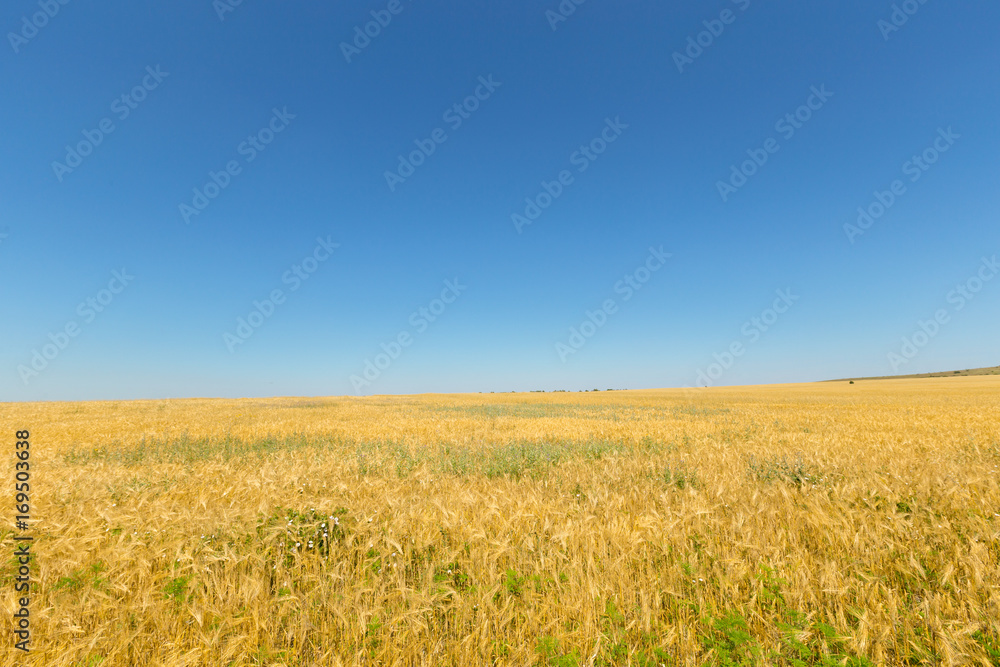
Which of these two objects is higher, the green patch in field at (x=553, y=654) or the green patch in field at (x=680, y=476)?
the green patch in field at (x=680, y=476)

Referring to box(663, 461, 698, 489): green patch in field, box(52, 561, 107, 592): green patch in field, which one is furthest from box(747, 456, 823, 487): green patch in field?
box(52, 561, 107, 592): green patch in field

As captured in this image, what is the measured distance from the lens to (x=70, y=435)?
13.9m

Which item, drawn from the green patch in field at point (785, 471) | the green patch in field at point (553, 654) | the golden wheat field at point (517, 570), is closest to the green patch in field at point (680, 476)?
the golden wheat field at point (517, 570)

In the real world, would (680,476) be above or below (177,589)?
below

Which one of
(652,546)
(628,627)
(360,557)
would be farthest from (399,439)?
(628,627)

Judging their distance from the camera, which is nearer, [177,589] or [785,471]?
[177,589]

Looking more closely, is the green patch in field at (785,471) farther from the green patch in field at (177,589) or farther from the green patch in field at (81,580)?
the green patch in field at (81,580)

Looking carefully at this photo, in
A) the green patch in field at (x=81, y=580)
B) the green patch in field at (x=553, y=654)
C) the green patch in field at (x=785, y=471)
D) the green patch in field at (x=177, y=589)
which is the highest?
the green patch in field at (x=81, y=580)

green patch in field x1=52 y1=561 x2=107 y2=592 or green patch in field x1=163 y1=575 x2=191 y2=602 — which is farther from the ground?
green patch in field x1=52 y1=561 x2=107 y2=592

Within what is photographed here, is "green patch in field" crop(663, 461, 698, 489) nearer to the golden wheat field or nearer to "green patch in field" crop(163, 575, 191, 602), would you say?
the golden wheat field

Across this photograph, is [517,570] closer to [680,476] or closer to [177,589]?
[177,589]

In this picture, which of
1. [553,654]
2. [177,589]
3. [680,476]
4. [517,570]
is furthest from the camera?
[680,476]

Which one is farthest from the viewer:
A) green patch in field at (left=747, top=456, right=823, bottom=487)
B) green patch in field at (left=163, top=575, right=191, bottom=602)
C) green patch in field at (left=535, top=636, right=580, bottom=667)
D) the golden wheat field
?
green patch in field at (left=747, top=456, right=823, bottom=487)

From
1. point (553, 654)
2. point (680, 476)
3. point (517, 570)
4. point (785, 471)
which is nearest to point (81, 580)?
point (517, 570)
